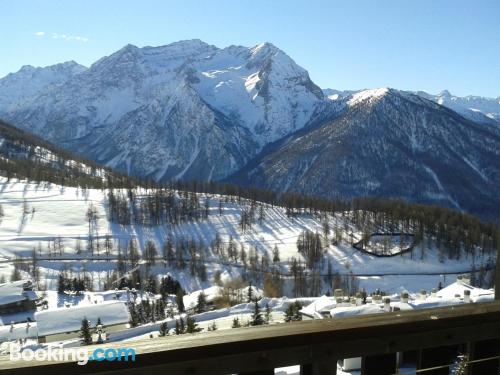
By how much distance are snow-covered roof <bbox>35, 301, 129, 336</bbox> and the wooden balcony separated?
206 feet

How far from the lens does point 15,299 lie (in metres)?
78.3

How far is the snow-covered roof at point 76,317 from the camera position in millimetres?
61500

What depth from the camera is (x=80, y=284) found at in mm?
97875

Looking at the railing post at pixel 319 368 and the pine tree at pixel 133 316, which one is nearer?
the railing post at pixel 319 368

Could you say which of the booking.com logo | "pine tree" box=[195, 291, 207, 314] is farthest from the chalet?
the booking.com logo

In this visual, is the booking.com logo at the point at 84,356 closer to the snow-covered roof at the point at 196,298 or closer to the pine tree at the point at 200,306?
the pine tree at the point at 200,306

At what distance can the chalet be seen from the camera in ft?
255

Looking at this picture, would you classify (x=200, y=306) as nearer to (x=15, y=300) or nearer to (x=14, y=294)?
(x=15, y=300)

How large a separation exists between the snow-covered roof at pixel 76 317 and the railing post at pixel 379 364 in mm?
62819

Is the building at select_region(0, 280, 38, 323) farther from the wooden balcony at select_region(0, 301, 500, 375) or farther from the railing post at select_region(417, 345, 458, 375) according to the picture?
the railing post at select_region(417, 345, 458, 375)

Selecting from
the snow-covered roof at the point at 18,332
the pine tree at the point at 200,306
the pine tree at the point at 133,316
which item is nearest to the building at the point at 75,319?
the pine tree at the point at 133,316

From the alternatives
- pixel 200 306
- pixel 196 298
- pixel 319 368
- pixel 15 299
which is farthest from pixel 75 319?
pixel 319 368

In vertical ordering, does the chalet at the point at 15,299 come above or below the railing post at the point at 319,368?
below

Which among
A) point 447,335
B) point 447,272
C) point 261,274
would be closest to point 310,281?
point 261,274
